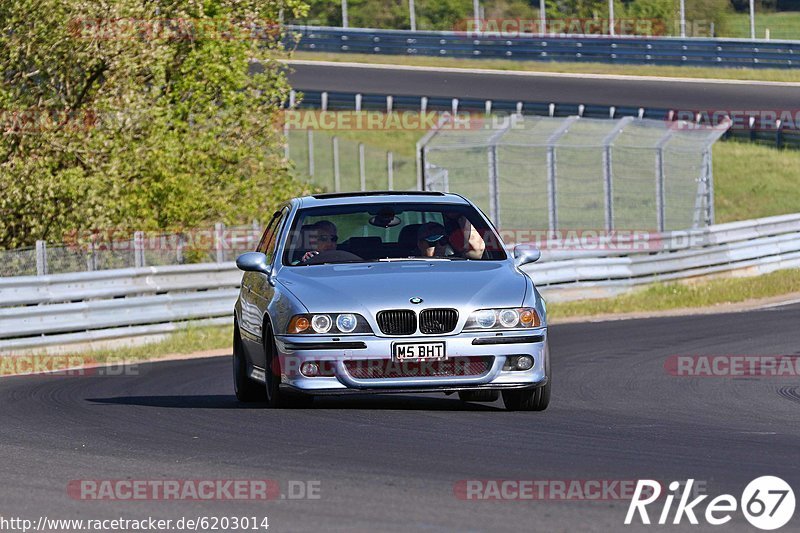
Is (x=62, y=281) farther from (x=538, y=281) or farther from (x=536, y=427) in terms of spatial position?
(x=536, y=427)

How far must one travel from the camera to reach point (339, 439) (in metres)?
9.09

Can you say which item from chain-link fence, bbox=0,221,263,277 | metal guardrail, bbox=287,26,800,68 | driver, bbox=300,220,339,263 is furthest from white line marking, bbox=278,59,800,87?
driver, bbox=300,220,339,263

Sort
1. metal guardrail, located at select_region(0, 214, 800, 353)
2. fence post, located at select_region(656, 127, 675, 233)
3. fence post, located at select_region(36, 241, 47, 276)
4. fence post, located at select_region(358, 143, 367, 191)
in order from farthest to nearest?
fence post, located at select_region(358, 143, 367, 191)
fence post, located at select_region(656, 127, 675, 233)
fence post, located at select_region(36, 241, 47, 276)
metal guardrail, located at select_region(0, 214, 800, 353)

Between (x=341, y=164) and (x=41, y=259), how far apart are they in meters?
17.4

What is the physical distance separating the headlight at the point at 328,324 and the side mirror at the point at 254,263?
1066 millimetres

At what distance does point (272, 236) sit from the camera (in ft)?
40.2

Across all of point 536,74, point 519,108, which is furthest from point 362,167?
point 536,74

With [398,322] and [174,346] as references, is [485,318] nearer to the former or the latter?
[398,322]

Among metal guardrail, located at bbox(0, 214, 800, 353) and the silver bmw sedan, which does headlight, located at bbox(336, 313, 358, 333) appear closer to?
the silver bmw sedan

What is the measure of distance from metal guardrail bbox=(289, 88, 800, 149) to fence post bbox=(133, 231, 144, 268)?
16.8 metres

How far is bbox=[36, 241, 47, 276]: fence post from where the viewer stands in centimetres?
1958

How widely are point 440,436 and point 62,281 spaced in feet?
37.3

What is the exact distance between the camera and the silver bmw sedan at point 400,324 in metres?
10.1

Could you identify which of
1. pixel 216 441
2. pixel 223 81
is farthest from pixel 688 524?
pixel 223 81
